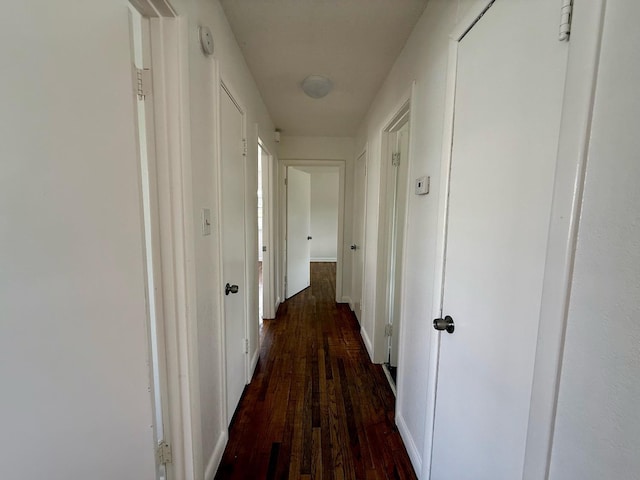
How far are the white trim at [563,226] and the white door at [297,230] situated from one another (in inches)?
131

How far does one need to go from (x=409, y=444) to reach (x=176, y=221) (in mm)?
1667

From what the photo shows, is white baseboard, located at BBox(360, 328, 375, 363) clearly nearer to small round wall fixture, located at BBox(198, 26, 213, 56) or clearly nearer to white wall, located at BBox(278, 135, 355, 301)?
white wall, located at BBox(278, 135, 355, 301)

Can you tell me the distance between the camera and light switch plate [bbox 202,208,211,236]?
1218 mm

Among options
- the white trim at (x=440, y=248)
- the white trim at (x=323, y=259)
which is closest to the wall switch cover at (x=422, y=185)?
the white trim at (x=440, y=248)

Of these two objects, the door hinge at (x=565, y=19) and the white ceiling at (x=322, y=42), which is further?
the white ceiling at (x=322, y=42)

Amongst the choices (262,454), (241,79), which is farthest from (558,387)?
(241,79)

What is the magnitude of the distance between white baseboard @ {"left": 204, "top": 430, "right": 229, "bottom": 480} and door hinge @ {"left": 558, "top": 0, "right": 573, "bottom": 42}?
78.3 inches

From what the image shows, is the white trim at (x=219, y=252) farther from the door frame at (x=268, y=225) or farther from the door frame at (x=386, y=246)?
the door frame at (x=268, y=225)

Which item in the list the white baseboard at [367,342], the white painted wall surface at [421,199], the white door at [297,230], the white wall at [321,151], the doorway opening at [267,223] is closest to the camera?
the white painted wall surface at [421,199]

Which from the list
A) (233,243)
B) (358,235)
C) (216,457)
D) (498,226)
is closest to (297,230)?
(358,235)

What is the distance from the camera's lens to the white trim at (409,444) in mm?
1360

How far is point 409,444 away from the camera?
1.47 meters

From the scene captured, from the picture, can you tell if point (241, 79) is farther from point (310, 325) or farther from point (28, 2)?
point (310, 325)

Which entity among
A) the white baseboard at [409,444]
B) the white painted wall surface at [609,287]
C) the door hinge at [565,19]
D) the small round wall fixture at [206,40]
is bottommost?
the white baseboard at [409,444]
